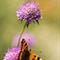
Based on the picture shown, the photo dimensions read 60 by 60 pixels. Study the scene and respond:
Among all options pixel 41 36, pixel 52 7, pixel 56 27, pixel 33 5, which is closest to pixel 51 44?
pixel 41 36

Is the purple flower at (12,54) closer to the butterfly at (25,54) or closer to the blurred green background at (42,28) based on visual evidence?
the butterfly at (25,54)

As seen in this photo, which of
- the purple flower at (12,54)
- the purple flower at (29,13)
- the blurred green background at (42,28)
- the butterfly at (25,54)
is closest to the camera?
the butterfly at (25,54)

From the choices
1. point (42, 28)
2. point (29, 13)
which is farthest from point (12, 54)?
point (42, 28)

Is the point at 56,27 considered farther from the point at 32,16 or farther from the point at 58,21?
the point at 32,16

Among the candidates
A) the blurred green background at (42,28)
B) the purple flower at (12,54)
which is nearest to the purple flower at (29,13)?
the purple flower at (12,54)

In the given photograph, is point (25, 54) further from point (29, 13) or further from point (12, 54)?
point (29, 13)

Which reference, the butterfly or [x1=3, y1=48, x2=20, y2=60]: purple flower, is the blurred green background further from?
the butterfly
